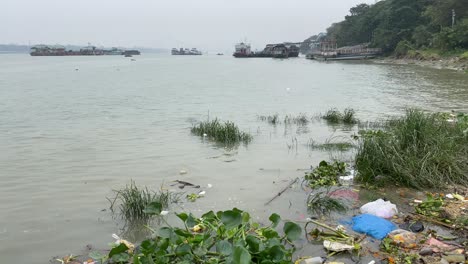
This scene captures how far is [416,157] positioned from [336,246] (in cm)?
287

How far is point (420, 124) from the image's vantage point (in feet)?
23.4

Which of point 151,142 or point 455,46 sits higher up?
point 455,46

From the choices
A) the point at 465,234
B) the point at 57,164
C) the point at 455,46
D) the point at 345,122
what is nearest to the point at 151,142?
the point at 57,164

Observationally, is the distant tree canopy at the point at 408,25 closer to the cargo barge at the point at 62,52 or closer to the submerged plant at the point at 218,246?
the submerged plant at the point at 218,246

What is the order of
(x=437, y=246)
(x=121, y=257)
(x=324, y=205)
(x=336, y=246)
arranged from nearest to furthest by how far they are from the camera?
(x=121, y=257) < (x=437, y=246) < (x=336, y=246) < (x=324, y=205)

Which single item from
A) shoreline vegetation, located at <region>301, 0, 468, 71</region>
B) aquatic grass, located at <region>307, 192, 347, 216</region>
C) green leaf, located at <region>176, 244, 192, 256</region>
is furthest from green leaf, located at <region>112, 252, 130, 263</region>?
shoreline vegetation, located at <region>301, 0, 468, 71</region>

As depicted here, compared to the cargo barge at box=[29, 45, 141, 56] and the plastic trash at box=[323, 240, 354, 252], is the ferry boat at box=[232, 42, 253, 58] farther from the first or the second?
the plastic trash at box=[323, 240, 354, 252]

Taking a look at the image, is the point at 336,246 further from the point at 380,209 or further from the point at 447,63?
the point at 447,63

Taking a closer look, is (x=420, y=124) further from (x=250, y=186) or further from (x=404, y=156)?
(x=250, y=186)

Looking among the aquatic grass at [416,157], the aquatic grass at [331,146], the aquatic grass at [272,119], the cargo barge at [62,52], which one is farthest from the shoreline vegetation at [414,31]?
the cargo barge at [62,52]

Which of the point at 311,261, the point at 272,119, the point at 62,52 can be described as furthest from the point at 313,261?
the point at 62,52

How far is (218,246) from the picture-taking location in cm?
375

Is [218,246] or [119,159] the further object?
[119,159]

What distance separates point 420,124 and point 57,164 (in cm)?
724
